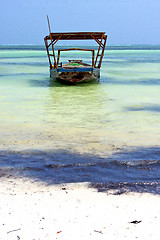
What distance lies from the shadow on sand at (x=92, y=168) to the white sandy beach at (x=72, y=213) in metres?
0.26

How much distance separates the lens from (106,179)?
4707 millimetres

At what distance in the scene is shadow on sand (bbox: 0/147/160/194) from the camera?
14.8 feet

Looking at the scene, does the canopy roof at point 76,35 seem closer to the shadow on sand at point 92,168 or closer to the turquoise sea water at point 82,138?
the turquoise sea water at point 82,138

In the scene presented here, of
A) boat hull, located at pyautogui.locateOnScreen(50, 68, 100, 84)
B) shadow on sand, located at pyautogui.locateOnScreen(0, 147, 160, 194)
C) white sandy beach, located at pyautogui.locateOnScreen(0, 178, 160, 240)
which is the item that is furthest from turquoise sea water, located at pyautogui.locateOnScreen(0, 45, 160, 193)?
boat hull, located at pyautogui.locateOnScreen(50, 68, 100, 84)

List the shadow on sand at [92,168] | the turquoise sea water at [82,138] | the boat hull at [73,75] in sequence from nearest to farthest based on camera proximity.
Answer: the shadow on sand at [92,168], the turquoise sea water at [82,138], the boat hull at [73,75]

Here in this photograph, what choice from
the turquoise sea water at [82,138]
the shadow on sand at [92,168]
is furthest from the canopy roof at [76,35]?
the shadow on sand at [92,168]

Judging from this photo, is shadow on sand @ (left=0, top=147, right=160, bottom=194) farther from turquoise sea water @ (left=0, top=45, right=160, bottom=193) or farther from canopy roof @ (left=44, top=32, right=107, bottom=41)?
canopy roof @ (left=44, top=32, right=107, bottom=41)

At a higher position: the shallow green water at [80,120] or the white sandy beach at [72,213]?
the white sandy beach at [72,213]

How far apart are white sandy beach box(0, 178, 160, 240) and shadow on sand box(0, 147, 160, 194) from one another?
257 mm

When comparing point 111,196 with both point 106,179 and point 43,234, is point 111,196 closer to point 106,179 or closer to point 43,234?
point 106,179

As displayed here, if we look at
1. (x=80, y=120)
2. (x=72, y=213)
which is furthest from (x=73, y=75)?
(x=72, y=213)

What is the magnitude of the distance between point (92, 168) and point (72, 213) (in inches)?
61.6

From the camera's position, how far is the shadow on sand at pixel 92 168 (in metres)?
4.52

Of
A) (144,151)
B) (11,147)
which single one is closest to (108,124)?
(144,151)
